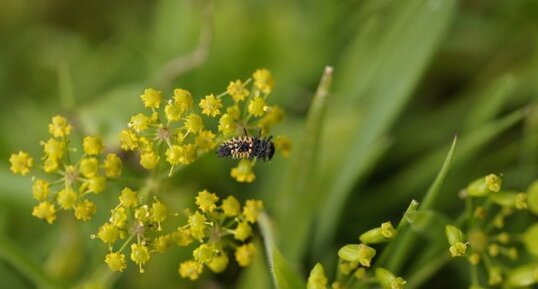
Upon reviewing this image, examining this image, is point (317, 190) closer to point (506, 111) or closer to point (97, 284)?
point (97, 284)

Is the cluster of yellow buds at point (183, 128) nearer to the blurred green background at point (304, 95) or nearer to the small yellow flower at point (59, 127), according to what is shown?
the small yellow flower at point (59, 127)

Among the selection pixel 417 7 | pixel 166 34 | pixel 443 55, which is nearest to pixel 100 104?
pixel 166 34

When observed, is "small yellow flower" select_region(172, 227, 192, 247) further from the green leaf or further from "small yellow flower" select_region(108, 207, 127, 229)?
the green leaf

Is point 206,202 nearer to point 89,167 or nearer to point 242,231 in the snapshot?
point 242,231

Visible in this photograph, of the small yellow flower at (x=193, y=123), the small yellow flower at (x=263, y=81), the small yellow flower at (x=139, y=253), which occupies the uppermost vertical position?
the small yellow flower at (x=263, y=81)

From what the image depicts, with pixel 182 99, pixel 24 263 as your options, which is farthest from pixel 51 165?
pixel 24 263

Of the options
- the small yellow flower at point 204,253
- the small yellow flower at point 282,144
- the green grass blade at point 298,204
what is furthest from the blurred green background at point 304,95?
the small yellow flower at point 204,253
